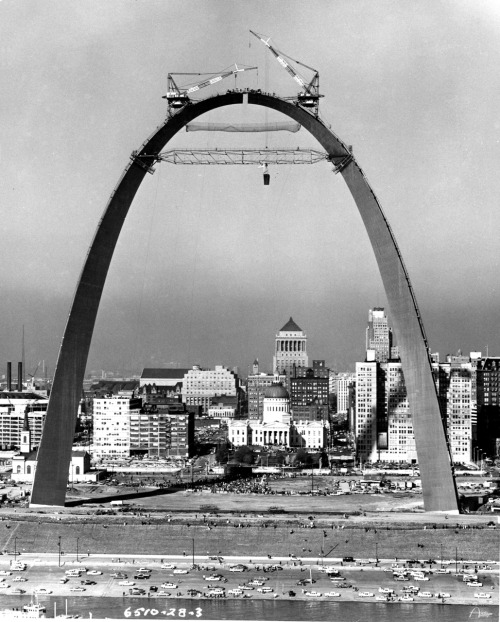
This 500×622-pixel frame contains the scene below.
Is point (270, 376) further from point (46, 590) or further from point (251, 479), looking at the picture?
point (46, 590)

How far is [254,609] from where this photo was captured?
23078 millimetres

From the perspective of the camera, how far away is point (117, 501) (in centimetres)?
3506

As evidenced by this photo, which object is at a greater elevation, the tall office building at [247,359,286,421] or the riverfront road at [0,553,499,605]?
the tall office building at [247,359,286,421]

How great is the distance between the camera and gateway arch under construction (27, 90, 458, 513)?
94.9 ft

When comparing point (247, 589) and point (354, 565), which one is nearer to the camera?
point (247, 589)

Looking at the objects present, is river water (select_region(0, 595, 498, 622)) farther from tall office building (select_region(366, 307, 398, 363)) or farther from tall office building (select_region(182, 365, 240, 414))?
tall office building (select_region(182, 365, 240, 414))

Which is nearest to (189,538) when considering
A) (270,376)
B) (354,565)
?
(354,565)

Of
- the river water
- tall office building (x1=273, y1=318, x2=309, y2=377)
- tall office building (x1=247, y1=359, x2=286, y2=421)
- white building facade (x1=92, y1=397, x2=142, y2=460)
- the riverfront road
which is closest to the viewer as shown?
the river water

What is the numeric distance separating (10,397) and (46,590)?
4361 cm

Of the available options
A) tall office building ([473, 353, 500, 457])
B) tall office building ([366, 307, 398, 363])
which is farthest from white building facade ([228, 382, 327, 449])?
tall office building ([366, 307, 398, 363])

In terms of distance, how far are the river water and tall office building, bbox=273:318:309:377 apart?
2541 inches

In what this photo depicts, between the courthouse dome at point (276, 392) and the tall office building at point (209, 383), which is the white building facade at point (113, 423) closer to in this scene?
the courthouse dome at point (276, 392)

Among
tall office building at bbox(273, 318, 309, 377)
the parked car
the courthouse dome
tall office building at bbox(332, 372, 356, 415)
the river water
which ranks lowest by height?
the river water

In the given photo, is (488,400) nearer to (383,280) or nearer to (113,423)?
(113,423)
